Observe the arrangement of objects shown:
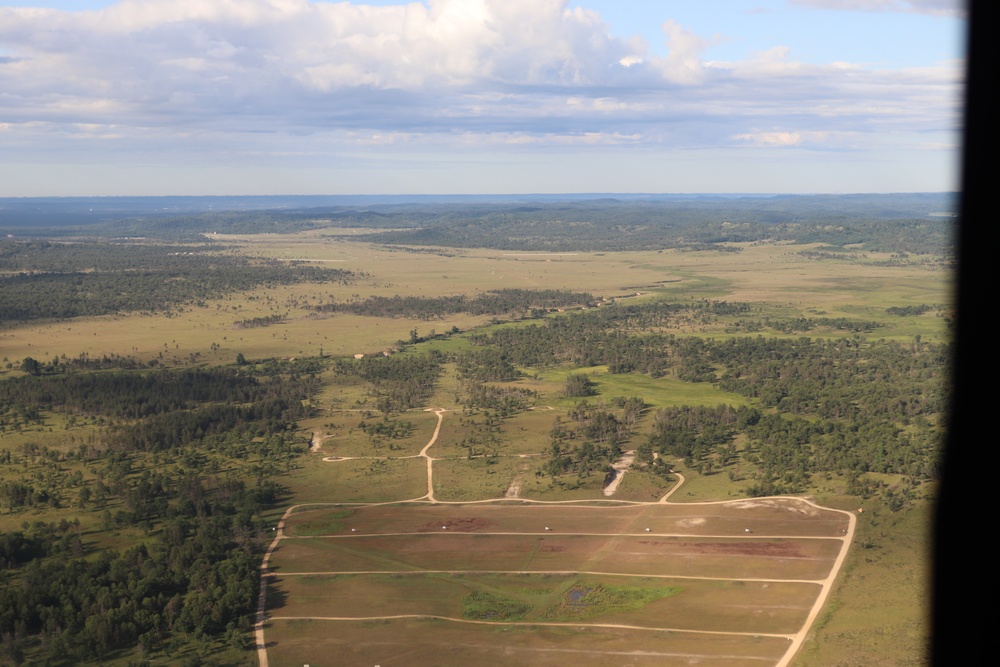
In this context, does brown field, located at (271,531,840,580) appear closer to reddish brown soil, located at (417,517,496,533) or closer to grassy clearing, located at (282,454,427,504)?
reddish brown soil, located at (417,517,496,533)

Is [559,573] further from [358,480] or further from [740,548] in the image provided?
[358,480]

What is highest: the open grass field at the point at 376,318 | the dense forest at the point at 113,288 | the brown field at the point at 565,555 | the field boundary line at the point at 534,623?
the dense forest at the point at 113,288

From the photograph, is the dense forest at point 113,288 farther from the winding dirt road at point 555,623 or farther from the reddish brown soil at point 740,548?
the reddish brown soil at point 740,548

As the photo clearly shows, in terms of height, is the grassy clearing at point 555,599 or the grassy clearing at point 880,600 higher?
the grassy clearing at point 880,600

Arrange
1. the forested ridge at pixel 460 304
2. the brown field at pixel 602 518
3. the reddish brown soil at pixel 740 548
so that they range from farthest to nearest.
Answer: the forested ridge at pixel 460 304, the brown field at pixel 602 518, the reddish brown soil at pixel 740 548

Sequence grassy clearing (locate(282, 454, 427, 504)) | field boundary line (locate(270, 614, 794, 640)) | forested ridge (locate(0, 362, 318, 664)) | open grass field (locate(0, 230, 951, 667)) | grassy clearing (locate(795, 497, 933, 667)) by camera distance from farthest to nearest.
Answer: grassy clearing (locate(282, 454, 427, 504)) < forested ridge (locate(0, 362, 318, 664)) < field boundary line (locate(270, 614, 794, 640)) < open grass field (locate(0, 230, 951, 667)) < grassy clearing (locate(795, 497, 933, 667))

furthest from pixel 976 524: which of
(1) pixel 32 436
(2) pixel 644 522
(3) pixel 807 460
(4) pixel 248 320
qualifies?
(4) pixel 248 320

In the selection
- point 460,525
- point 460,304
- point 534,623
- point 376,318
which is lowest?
point 534,623

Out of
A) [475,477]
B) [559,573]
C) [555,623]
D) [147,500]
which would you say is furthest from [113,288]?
[555,623]

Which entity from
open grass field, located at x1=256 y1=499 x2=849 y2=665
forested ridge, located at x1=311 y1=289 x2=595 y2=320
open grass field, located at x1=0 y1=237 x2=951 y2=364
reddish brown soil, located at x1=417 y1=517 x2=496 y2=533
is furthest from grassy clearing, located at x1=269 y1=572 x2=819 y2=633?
forested ridge, located at x1=311 y1=289 x2=595 y2=320

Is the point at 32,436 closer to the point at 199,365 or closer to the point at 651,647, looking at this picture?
the point at 199,365

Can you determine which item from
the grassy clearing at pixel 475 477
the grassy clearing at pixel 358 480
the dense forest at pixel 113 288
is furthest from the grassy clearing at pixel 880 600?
the dense forest at pixel 113 288
